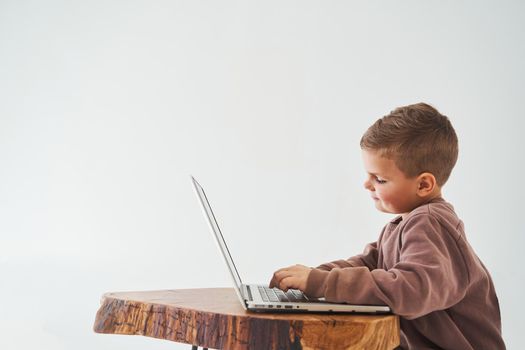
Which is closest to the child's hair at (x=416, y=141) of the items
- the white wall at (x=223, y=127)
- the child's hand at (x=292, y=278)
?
the child's hand at (x=292, y=278)

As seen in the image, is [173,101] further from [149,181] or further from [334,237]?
[334,237]

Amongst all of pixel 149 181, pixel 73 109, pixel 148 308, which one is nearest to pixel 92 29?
pixel 73 109

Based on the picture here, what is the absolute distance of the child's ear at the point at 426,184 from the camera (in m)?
1.35

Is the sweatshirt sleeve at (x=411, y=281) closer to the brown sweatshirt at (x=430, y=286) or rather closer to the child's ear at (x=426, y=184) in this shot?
the brown sweatshirt at (x=430, y=286)

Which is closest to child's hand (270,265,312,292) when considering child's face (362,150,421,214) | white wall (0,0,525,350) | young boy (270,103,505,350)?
young boy (270,103,505,350)

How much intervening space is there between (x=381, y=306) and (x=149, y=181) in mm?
3949

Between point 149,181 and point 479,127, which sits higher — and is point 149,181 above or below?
below

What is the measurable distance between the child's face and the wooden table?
389 mm

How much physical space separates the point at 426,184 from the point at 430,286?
36 cm

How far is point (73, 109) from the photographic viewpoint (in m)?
5.14

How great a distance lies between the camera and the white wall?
399cm

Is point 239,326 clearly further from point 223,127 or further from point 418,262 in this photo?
point 223,127

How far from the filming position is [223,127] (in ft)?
15.7

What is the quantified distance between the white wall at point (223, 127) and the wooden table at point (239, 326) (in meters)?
2.42
